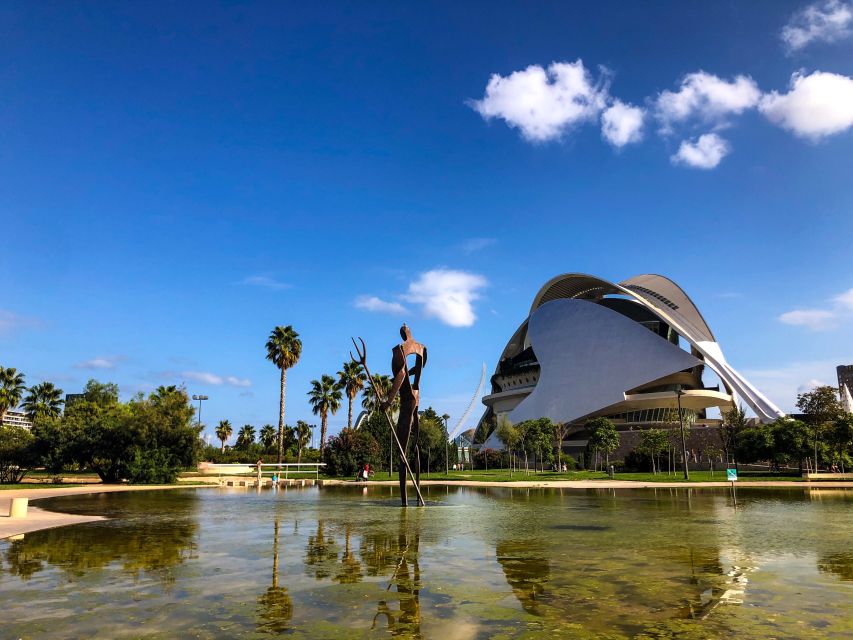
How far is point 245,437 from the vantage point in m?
84.9

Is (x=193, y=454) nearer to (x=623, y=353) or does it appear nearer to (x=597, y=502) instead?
(x=597, y=502)

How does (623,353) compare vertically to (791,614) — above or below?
above

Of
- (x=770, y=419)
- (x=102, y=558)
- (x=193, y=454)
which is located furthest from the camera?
(x=770, y=419)

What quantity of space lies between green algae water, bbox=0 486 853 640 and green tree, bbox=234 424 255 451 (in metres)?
72.7

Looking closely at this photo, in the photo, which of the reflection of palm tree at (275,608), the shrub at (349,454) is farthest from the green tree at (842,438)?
the reflection of palm tree at (275,608)

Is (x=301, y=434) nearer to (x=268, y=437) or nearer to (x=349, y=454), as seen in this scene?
(x=268, y=437)

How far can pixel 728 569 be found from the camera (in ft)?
27.7

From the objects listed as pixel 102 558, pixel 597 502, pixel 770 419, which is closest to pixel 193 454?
pixel 597 502

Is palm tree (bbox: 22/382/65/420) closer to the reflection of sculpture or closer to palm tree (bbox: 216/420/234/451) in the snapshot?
palm tree (bbox: 216/420/234/451)

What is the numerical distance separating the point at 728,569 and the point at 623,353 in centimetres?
7013

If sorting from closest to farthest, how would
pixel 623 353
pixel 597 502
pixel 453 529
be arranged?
1. pixel 453 529
2. pixel 597 502
3. pixel 623 353

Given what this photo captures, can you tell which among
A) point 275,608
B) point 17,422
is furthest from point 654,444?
point 17,422

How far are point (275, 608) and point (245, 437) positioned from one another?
274 ft

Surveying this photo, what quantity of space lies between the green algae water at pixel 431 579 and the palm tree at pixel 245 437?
72.7 metres
